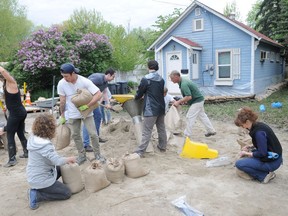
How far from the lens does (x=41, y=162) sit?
134 inches

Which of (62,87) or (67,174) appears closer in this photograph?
(67,174)

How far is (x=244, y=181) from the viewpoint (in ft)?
12.9

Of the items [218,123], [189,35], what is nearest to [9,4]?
[189,35]

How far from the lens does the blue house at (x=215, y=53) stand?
13.2m

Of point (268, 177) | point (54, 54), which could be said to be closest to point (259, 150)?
point (268, 177)

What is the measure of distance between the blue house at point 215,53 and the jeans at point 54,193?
36.0ft

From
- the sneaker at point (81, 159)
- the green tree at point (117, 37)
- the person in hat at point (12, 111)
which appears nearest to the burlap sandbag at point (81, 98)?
the sneaker at point (81, 159)

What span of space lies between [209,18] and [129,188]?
39.2ft

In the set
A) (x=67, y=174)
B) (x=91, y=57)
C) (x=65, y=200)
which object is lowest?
(x=65, y=200)

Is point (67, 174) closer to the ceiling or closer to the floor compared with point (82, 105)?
closer to the floor

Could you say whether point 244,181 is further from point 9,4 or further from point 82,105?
point 9,4

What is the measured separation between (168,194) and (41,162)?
1585 mm

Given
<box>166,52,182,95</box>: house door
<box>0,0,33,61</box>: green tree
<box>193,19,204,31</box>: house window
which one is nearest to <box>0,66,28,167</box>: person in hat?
<box>166,52,182,95</box>: house door

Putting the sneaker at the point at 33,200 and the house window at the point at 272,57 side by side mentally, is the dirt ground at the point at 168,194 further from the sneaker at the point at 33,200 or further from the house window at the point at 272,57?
the house window at the point at 272,57
